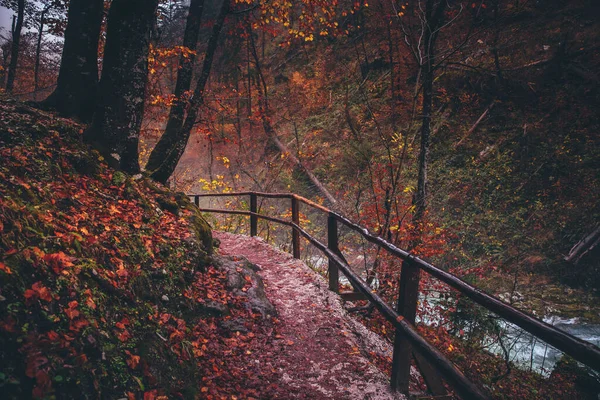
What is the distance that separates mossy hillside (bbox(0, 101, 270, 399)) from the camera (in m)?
1.58

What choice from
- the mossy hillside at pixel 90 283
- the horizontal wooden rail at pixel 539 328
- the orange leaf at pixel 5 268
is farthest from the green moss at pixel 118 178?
the horizontal wooden rail at pixel 539 328

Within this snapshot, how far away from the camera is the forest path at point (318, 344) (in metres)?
2.74

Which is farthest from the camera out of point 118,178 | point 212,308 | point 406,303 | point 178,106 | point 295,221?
point 178,106

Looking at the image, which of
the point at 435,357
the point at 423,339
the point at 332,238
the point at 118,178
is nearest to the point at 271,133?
the point at 118,178

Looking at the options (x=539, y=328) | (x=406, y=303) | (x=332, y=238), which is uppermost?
(x=539, y=328)

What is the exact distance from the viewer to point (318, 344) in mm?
3434

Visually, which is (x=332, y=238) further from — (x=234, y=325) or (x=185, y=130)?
(x=185, y=130)

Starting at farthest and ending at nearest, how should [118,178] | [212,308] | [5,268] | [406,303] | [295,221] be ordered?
[295,221] < [118,178] < [212,308] < [406,303] < [5,268]

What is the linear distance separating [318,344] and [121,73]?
179 inches

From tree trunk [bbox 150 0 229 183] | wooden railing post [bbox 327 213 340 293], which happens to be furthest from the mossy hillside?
tree trunk [bbox 150 0 229 183]

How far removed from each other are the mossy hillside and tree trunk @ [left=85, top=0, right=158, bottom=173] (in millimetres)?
445

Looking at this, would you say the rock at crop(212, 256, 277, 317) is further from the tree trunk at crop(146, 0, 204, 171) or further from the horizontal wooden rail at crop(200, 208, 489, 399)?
the tree trunk at crop(146, 0, 204, 171)

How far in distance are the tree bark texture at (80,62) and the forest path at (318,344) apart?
415 centimetres

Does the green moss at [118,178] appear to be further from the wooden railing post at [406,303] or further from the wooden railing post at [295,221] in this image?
the wooden railing post at [406,303]
